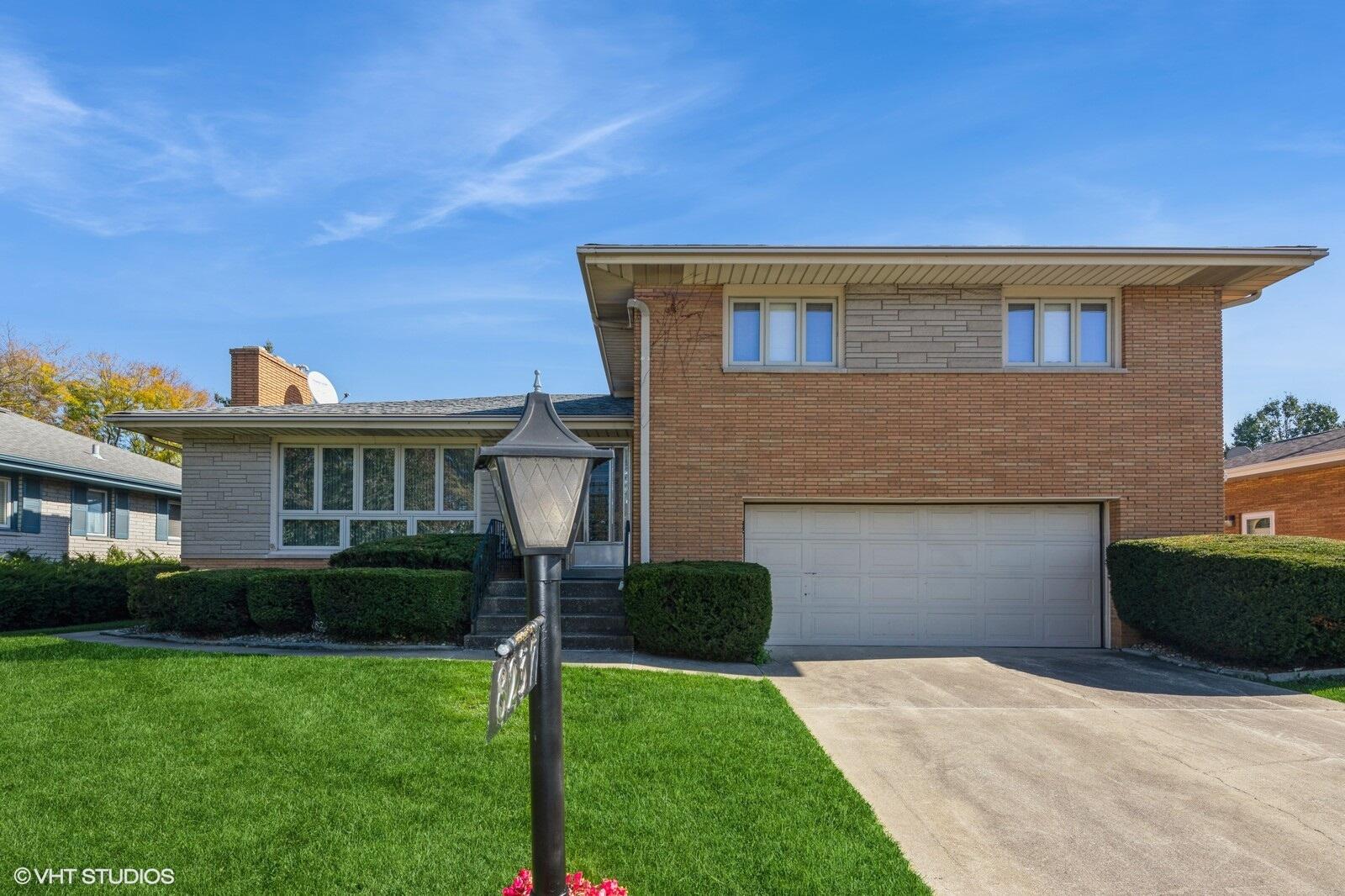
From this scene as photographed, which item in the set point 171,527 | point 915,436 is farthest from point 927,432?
point 171,527

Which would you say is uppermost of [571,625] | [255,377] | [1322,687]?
[255,377]

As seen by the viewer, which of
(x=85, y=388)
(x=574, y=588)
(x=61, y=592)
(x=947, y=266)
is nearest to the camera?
(x=947, y=266)

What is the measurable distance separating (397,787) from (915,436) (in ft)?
28.3

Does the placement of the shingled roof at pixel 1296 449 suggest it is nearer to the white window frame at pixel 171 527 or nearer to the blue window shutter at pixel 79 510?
the blue window shutter at pixel 79 510

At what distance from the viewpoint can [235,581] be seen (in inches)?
441

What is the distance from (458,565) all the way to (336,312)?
16.6 meters

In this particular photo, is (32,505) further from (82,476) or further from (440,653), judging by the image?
(440,653)

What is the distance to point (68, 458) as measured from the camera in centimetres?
1995

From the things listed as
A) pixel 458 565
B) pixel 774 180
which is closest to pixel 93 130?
pixel 458 565

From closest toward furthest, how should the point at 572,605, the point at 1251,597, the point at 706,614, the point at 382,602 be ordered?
the point at 1251,597 < the point at 706,614 < the point at 382,602 < the point at 572,605

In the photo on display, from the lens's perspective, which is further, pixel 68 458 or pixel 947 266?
pixel 68 458

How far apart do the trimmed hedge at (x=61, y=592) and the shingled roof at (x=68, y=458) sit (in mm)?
2747

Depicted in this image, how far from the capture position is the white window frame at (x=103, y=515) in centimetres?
2102

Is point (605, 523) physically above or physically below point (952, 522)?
below
